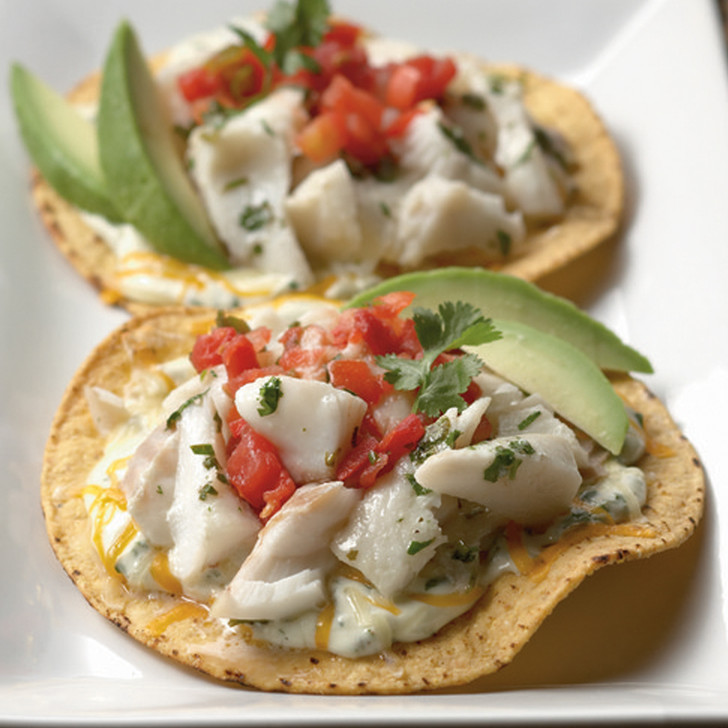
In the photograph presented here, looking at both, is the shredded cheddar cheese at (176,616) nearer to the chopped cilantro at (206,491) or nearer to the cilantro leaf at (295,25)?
the chopped cilantro at (206,491)


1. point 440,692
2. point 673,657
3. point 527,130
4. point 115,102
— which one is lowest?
point 673,657

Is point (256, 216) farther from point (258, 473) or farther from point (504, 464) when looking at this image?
point (504, 464)

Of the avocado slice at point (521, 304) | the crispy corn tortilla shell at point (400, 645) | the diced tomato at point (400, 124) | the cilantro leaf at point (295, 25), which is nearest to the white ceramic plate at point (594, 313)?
the crispy corn tortilla shell at point (400, 645)

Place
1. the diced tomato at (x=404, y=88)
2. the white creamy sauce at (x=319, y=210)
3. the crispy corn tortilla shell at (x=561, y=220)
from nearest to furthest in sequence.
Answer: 1. the white creamy sauce at (x=319, y=210)
2. the crispy corn tortilla shell at (x=561, y=220)
3. the diced tomato at (x=404, y=88)

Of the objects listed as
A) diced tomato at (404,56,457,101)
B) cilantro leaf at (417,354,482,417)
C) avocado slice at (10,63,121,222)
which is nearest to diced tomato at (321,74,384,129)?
diced tomato at (404,56,457,101)

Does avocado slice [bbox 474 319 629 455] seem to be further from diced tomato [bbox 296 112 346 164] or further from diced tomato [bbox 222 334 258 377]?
diced tomato [bbox 296 112 346 164]

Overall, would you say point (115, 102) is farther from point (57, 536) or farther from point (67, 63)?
point (57, 536)

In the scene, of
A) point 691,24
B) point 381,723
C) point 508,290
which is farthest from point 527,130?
point 381,723
